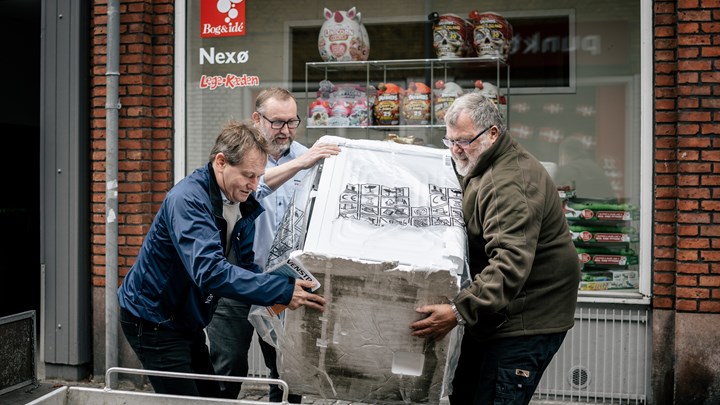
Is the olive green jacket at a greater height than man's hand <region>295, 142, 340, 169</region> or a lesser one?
lesser

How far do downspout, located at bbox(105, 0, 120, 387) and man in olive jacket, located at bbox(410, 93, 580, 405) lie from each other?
345 centimetres

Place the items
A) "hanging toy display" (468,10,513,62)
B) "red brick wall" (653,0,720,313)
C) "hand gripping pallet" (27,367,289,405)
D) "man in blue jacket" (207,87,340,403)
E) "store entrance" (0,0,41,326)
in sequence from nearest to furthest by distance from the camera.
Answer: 1. "hand gripping pallet" (27,367,289,405)
2. "man in blue jacket" (207,87,340,403)
3. "red brick wall" (653,0,720,313)
4. "hanging toy display" (468,10,513,62)
5. "store entrance" (0,0,41,326)

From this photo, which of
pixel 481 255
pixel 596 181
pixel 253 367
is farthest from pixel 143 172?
pixel 481 255

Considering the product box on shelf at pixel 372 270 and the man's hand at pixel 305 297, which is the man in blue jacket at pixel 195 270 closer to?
the man's hand at pixel 305 297

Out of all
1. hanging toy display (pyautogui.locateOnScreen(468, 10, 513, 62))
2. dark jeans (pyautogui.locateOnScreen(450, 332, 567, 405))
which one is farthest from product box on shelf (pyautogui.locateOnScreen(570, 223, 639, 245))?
dark jeans (pyautogui.locateOnScreen(450, 332, 567, 405))

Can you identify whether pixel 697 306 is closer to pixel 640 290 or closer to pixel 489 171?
pixel 640 290

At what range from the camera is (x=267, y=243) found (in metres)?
4.34

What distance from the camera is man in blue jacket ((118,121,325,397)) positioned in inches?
129

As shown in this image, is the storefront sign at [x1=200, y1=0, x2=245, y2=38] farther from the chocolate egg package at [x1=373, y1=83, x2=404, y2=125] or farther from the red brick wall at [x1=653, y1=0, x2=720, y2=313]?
the red brick wall at [x1=653, y1=0, x2=720, y2=313]

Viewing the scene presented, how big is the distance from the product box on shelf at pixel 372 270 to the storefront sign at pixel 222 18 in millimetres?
3738

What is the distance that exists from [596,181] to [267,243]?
3224 millimetres

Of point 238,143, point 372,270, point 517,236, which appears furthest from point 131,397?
point 517,236

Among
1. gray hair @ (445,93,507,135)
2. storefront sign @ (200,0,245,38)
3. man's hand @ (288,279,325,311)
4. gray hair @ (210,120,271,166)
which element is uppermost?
storefront sign @ (200,0,245,38)

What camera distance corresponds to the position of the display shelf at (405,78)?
6.59 meters
